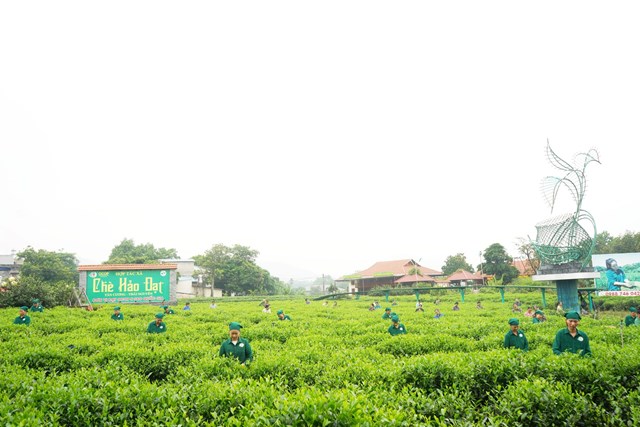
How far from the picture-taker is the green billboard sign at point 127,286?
27891 millimetres

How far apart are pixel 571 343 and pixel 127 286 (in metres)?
28.2

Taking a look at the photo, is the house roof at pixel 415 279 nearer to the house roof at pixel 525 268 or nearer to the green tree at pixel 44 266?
the house roof at pixel 525 268

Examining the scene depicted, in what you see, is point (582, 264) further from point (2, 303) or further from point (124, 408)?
point (2, 303)

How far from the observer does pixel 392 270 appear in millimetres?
58875

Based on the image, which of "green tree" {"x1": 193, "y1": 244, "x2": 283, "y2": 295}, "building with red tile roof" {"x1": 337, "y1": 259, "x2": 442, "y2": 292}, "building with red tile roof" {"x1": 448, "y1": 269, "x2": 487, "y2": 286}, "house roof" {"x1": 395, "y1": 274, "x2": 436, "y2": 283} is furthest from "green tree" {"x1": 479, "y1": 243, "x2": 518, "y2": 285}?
"green tree" {"x1": 193, "y1": 244, "x2": 283, "y2": 295}

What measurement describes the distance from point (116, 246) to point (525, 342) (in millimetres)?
69873

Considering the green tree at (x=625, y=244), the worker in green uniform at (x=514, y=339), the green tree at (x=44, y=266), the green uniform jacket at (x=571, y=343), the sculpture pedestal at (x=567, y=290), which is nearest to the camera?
the green uniform jacket at (x=571, y=343)

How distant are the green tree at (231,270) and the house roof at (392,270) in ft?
45.5

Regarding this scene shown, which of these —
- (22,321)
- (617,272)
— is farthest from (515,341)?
(617,272)

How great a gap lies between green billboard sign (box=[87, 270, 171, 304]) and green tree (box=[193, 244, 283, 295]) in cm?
2654

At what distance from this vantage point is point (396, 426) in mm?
A: 3645

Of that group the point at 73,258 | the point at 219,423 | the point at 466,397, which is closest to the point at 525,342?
the point at 466,397

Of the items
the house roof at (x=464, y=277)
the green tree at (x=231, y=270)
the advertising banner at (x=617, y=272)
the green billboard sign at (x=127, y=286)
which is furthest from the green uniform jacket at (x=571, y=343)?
the green tree at (x=231, y=270)

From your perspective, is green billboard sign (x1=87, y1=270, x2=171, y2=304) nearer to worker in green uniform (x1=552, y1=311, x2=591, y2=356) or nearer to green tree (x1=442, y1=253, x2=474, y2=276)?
worker in green uniform (x1=552, y1=311, x2=591, y2=356)
